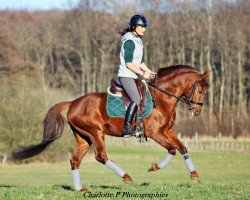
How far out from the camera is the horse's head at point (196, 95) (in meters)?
13.5

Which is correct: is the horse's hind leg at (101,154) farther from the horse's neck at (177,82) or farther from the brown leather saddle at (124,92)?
the horse's neck at (177,82)

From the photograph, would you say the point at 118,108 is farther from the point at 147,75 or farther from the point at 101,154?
the point at 101,154

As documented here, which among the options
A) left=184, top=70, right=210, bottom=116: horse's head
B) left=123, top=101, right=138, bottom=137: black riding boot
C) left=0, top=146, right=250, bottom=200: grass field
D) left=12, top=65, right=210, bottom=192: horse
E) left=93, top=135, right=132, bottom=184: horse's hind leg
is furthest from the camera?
left=184, top=70, right=210, bottom=116: horse's head

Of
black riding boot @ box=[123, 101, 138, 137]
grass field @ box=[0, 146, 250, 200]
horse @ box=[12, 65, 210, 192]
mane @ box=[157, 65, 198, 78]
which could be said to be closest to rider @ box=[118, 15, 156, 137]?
black riding boot @ box=[123, 101, 138, 137]

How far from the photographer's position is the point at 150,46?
8588 centimetres

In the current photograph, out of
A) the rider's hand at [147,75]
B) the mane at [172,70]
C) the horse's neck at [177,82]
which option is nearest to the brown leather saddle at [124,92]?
the rider's hand at [147,75]

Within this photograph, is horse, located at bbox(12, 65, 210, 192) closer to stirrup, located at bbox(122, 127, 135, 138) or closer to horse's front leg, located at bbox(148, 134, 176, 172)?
horse's front leg, located at bbox(148, 134, 176, 172)

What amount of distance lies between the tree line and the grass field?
40.5 feet

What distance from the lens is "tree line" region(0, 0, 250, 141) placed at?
78375mm

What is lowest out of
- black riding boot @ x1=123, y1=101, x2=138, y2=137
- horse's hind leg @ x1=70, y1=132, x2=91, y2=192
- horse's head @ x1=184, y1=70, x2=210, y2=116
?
horse's hind leg @ x1=70, y1=132, x2=91, y2=192

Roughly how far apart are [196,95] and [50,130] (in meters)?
3.19

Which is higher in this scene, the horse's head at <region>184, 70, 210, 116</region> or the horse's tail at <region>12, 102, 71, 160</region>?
the horse's head at <region>184, 70, 210, 116</region>

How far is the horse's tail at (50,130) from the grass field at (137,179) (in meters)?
0.73

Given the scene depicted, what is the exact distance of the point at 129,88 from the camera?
42.7 feet
